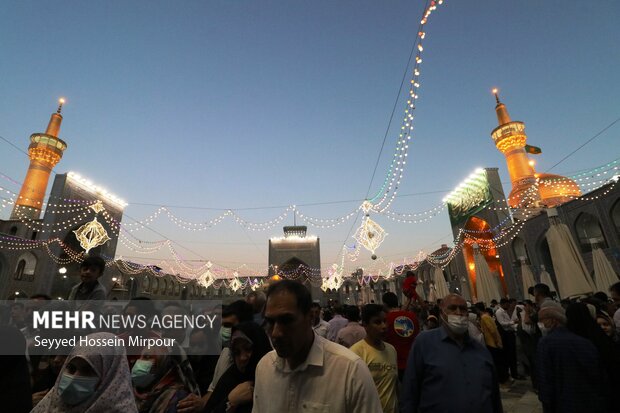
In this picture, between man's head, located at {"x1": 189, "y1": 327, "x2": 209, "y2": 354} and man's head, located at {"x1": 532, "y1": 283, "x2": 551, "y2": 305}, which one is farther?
man's head, located at {"x1": 532, "y1": 283, "x2": 551, "y2": 305}

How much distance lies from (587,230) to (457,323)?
17.3m

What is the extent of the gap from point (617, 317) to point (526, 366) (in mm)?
3245

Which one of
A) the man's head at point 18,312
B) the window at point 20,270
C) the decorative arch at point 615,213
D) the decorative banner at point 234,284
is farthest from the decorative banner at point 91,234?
the decorative arch at point 615,213

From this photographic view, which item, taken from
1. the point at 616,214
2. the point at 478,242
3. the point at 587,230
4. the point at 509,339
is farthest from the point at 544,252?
the point at 509,339

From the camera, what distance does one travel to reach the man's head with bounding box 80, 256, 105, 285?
3.47m

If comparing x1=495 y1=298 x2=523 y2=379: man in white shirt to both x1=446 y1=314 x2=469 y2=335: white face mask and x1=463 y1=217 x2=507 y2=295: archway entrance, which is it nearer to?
x1=446 y1=314 x2=469 y2=335: white face mask

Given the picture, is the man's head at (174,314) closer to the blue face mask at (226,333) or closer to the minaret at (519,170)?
the blue face mask at (226,333)

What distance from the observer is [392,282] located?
1499 inches

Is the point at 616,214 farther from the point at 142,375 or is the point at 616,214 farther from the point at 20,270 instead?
the point at 20,270

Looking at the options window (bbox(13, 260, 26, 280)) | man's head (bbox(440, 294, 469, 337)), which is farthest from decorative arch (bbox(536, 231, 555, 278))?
window (bbox(13, 260, 26, 280))

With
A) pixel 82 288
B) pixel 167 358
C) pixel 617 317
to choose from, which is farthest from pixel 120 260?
pixel 617 317

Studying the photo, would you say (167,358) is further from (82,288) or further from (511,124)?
(511,124)

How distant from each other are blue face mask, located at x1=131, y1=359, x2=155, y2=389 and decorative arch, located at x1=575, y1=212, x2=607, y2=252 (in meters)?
18.5

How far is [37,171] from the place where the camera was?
24078mm
